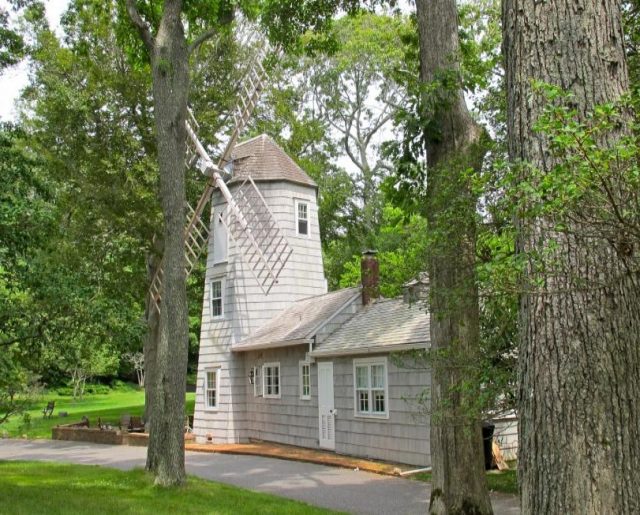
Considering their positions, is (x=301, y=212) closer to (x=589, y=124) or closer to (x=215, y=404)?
(x=215, y=404)

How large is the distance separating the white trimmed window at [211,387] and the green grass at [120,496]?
328 inches

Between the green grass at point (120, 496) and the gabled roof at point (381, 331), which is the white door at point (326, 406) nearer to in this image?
the gabled roof at point (381, 331)

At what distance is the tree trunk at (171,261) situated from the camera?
13.5 metres

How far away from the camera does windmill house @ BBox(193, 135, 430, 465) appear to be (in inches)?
664

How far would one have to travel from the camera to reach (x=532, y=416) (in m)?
3.89

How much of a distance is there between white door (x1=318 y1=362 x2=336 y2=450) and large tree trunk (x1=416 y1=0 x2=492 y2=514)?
1009 cm

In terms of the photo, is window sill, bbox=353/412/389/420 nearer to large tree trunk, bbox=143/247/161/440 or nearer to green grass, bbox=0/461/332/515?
green grass, bbox=0/461/332/515

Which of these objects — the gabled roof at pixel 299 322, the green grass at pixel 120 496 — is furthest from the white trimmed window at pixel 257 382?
the green grass at pixel 120 496

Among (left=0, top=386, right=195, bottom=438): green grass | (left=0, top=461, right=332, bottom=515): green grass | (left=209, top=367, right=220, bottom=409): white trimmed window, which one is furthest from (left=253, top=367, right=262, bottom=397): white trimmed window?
(left=0, top=461, right=332, bottom=515): green grass

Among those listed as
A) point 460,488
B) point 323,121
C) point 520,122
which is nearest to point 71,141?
point 323,121

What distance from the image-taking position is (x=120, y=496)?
40.1 feet

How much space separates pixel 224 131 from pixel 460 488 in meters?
21.0

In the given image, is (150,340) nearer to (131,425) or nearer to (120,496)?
(131,425)

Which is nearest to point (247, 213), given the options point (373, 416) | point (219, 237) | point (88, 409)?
point (219, 237)
